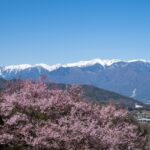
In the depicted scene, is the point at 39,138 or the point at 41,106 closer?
the point at 39,138

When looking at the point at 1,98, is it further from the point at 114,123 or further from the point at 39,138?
the point at 114,123

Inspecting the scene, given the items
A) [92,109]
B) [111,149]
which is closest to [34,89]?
[92,109]

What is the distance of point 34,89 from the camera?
21.2 m

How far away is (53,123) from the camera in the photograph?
19.0 metres

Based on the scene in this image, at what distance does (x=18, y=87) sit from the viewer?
22.1m

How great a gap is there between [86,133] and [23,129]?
2672 mm

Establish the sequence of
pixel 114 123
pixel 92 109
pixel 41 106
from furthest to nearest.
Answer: pixel 114 123
pixel 92 109
pixel 41 106

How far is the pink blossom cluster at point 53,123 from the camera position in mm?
18500

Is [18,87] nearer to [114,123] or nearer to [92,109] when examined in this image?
[92,109]

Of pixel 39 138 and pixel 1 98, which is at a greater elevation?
pixel 1 98

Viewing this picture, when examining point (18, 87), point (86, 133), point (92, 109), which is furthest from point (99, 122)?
point (18, 87)

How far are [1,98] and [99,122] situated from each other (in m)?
4.94

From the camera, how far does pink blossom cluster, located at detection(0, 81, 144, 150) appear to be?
60.7ft

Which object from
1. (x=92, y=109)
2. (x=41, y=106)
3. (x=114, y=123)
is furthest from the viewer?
(x=114, y=123)
